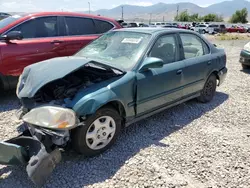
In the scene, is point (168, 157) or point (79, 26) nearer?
point (168, 157)

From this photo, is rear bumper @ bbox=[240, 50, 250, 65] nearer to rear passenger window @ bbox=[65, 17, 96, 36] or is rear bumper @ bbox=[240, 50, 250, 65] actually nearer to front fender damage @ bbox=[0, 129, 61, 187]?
rear passenger window @ bbox=[65, 17, 96, 36]

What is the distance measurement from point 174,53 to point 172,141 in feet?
4.78

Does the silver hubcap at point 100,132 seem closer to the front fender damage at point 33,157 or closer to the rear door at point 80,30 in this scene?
the front fender damage at point 33,157

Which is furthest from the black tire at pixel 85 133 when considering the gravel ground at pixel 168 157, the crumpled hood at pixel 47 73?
the crumpled hood at pixel 47 73

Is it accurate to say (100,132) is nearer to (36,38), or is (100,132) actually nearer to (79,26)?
(36,38)

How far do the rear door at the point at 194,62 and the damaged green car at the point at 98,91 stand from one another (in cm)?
2

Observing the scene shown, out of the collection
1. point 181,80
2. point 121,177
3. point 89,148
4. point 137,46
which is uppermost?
point 137,46

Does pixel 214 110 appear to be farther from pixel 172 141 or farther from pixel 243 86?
pixel 243 86

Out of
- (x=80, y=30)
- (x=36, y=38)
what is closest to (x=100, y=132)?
(x=36, y=38)

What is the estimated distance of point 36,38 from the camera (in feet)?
15.8

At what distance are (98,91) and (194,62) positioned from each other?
220 centimetres

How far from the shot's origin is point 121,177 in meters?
2.70

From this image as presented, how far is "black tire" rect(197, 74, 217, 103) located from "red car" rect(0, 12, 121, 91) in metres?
2.73

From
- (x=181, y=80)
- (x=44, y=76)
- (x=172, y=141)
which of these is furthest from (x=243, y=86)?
(x=44, y=76)
